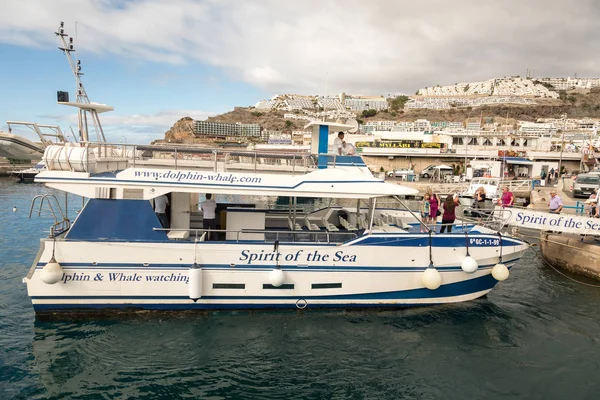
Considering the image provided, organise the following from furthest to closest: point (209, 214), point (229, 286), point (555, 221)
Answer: point (555, 221)
point (209, 214)
point (229, 286)

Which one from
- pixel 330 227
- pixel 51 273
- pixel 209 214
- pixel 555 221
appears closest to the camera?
pixel 51 273

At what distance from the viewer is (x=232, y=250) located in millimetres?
8836

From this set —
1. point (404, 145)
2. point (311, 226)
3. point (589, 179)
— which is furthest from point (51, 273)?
point (404, 145)

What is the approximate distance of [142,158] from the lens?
9664 mm

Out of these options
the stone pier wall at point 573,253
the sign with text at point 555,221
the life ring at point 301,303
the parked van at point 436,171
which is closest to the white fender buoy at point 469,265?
the sign with text at point 555,221

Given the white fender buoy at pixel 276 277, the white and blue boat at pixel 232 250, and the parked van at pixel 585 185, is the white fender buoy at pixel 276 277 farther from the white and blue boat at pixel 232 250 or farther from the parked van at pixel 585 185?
the parked van at pixel 585 185

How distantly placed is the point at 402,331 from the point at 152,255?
229 inches

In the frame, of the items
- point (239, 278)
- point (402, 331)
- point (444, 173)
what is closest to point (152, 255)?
point (239, 278)

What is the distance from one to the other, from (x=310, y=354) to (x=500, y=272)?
5.13m

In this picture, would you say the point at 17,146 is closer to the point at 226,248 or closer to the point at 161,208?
the point at 161,208

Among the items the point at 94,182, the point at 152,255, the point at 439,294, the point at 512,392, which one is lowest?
the point at 512,392

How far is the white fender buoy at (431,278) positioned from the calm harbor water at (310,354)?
2.85 feet

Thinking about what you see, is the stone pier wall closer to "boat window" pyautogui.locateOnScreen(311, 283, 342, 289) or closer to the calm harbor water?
the calm harbor water

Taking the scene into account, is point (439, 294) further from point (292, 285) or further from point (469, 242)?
point (292, 285)
